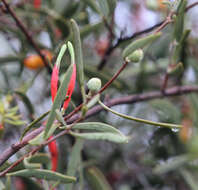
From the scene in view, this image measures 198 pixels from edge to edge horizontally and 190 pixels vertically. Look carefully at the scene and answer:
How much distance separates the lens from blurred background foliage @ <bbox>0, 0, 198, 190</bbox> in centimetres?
112

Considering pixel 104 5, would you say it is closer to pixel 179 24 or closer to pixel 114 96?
pixel 179 24

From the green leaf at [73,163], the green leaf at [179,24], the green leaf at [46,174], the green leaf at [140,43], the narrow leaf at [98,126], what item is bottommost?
Result: the green leaf at [46,174]

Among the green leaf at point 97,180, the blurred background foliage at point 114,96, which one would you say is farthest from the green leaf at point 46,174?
the green leaf at point 97,180

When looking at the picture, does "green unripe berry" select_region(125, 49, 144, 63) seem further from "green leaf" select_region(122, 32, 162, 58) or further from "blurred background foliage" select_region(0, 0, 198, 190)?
"blurred background foliage" select_region(0, 0, 198, 190)

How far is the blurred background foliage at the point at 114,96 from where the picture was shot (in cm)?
112

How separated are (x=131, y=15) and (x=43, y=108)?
31.0 inches

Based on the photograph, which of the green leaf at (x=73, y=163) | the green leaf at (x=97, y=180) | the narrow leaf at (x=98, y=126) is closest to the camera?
the narrow leaf at (x=98, y=126)

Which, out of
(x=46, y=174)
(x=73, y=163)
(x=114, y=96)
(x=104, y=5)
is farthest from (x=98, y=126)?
(x=114, y=96)

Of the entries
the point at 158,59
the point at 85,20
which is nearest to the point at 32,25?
the point at 85,20

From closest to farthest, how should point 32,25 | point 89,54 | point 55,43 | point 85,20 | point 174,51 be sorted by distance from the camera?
point 174,51 → point 55,43 → point 85,20 → point 32,25 → point 89,54

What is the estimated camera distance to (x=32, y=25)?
Answer: 56.0 inches

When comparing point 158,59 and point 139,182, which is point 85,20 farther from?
point 139,182

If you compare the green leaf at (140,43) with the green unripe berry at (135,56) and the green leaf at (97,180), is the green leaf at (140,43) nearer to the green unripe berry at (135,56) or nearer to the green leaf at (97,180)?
the green unripe berry at (135,56)

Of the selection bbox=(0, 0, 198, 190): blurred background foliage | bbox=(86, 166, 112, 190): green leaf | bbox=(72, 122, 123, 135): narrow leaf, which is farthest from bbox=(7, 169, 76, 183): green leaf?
bbox=(86, 166, 112, 190): green leaf
